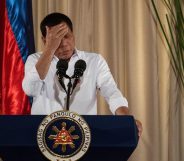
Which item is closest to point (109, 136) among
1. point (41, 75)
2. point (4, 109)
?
point (41, 75)

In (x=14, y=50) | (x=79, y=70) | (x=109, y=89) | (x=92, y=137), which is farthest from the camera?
(x=14, y=50)

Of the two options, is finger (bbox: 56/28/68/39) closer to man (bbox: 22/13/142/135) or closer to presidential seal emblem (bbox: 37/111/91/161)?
man (bbox: 22/13/142/135)

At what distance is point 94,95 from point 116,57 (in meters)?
0.92

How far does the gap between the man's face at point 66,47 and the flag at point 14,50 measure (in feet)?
2.56

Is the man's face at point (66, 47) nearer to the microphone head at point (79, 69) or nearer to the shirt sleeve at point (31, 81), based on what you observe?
the shirt sleeve at point (31, 81)

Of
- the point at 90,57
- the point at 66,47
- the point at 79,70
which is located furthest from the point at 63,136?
the point at 90,57

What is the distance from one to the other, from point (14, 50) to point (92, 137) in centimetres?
165

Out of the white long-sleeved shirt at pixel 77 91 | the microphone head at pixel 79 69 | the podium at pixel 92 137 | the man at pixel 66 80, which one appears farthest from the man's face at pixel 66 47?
the podium at pixel 92 137

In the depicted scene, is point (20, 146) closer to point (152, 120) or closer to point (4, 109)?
point (4, 109)

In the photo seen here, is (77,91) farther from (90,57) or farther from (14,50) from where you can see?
(14,50)

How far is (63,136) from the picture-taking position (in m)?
1.20

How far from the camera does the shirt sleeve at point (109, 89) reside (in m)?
1.75

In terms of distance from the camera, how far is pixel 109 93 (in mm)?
1892

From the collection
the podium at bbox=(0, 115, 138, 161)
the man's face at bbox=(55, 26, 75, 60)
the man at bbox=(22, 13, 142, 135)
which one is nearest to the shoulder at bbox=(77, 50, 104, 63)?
the man at bbox=(22, 13, 142, 135)
